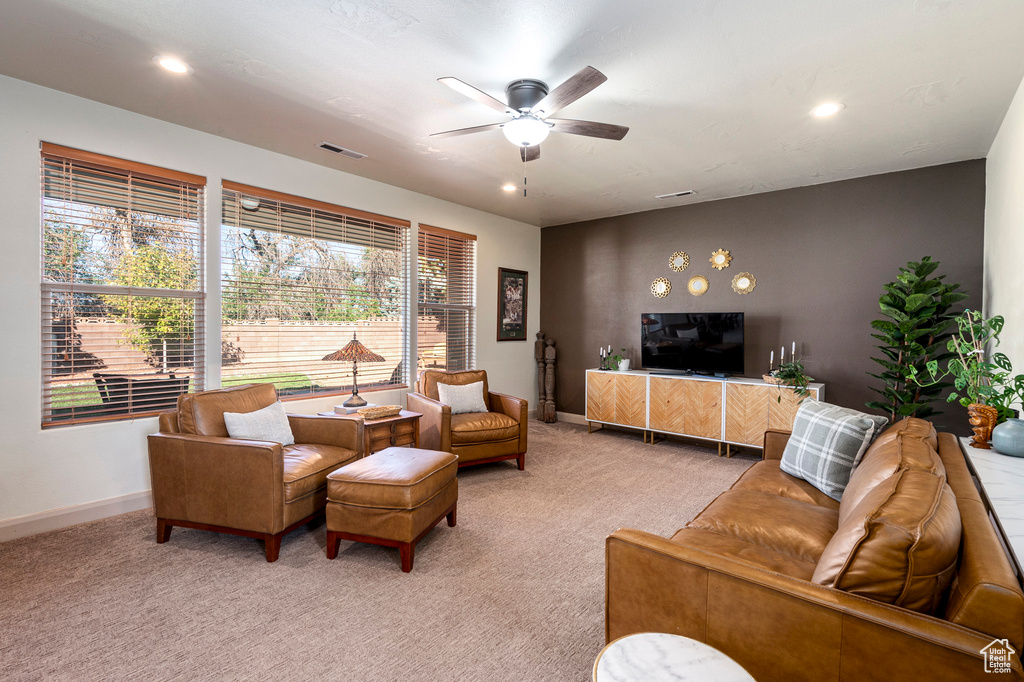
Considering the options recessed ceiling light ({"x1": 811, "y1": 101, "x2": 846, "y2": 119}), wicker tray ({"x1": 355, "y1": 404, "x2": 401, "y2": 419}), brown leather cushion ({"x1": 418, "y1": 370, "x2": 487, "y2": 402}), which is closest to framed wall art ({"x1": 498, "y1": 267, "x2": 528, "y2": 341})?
brown leather cushion ({"x1": 418, "y1": 370, "x2": 487, "y2": 402})

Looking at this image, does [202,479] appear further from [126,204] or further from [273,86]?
[273,86]

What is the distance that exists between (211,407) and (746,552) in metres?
2.99

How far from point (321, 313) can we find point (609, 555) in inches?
140

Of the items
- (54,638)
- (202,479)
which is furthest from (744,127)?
(54,638)

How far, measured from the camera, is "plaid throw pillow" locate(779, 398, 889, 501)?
91.6 inches

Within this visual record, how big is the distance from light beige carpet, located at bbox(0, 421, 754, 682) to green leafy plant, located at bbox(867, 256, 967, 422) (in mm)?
2022

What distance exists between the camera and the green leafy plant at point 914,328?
3.59 m

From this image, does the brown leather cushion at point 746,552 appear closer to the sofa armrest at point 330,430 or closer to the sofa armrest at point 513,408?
the sofa armrest at point 330,430

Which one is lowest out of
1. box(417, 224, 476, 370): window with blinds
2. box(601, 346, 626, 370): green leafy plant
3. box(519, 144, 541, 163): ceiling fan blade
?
box(601, 346, 626, 370): green leafy plant

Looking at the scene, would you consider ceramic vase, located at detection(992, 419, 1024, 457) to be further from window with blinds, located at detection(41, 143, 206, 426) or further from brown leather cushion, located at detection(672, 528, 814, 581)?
window with blinds, located at detection(41, 143, 206, 426)

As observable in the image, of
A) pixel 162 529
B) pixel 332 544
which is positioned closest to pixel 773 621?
pixel 332 544

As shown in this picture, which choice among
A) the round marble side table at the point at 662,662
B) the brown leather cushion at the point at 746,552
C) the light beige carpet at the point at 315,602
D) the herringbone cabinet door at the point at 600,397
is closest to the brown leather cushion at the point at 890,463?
the brown leather cushion at the point at 746,552

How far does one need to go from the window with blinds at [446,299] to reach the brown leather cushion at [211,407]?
2064 millimetres

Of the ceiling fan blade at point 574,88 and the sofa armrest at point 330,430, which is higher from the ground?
the ceiling fan blade at point 574,88
